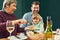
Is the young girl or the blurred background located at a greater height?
the blurred background

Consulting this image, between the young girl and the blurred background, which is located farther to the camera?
the blurred background

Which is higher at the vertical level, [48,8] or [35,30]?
[48,8]

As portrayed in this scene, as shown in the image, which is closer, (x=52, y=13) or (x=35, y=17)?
(x=35, y=17)

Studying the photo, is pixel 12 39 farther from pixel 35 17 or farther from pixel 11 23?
pixel 35 17

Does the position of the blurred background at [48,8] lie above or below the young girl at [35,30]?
above

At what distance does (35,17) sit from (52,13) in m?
2.22

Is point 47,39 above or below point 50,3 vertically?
below

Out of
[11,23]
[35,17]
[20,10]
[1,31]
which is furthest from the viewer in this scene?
[20,10]

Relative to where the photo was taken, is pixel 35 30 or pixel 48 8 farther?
pixel 48 8

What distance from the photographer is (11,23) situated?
2.03 m

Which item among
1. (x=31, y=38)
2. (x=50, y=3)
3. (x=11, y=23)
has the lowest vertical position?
(x=31, y=38)

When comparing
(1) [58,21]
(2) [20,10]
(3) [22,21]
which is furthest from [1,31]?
(1) [58,21]

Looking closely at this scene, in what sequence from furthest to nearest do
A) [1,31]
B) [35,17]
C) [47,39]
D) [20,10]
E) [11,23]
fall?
[20,10] → [35,17] → [1,31] → [11,23] → [47,39]

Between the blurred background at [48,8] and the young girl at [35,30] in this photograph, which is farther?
the blurred background at [48,8]
